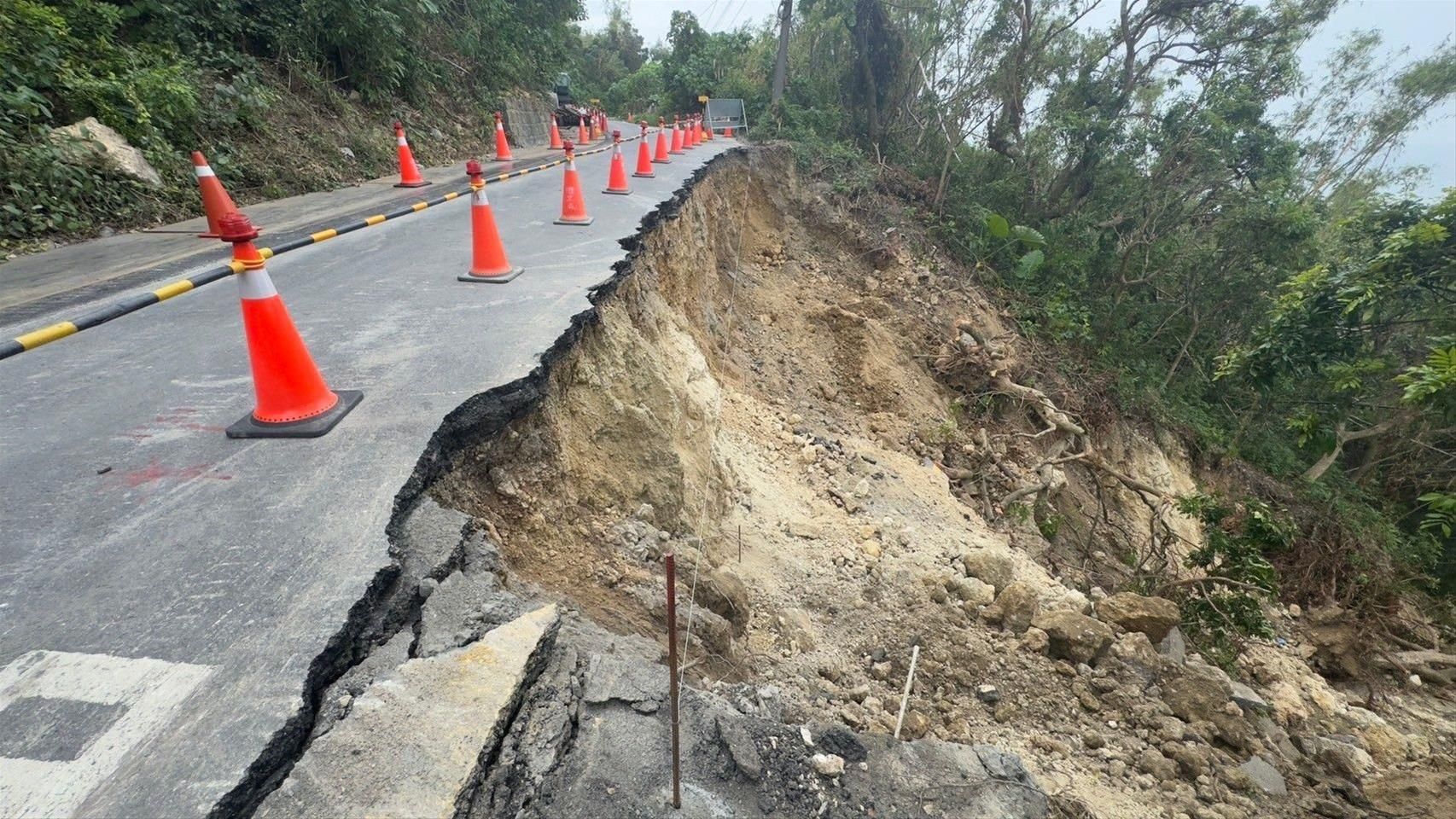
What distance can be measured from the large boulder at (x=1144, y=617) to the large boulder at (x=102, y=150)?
29.8 ft

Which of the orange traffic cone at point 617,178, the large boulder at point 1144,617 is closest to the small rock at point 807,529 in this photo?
the large boulder at point 1144,617

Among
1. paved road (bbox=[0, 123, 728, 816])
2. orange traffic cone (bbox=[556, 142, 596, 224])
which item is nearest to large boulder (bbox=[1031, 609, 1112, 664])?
paved road (bbox=[0, 123, 728, 816])

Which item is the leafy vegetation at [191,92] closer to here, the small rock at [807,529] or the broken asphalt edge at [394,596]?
the broken asphalt edge at [394,596]

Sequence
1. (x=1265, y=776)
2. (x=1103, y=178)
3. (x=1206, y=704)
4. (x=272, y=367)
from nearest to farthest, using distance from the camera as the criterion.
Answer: (x=272, y=367)
(x=1265, y=776)
(x=1206, y=704)
(x=1103, y=178)

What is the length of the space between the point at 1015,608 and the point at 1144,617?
112 centimetres

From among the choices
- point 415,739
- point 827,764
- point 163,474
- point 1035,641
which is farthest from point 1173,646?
point 163,474

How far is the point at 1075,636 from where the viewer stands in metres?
3.60

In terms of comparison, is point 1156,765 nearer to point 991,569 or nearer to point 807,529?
point 991,569

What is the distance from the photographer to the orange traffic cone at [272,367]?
8.30ft

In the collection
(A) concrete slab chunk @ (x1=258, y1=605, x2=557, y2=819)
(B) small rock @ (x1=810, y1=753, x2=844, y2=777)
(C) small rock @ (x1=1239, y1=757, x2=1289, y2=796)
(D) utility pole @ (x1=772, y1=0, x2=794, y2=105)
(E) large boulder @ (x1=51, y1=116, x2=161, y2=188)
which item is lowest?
(C) small rock @ (x1=1239, y1=757, x2=1289, y2=796)

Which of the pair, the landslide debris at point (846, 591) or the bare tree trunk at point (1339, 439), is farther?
the bare tree trunk at point (1339, 439)

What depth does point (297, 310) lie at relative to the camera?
12.9 feet

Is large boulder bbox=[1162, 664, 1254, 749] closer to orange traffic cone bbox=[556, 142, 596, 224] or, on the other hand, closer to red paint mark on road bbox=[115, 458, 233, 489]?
red paint mark on road bbox=[115, 458, 233, 489]

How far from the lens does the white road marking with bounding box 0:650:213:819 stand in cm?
129
